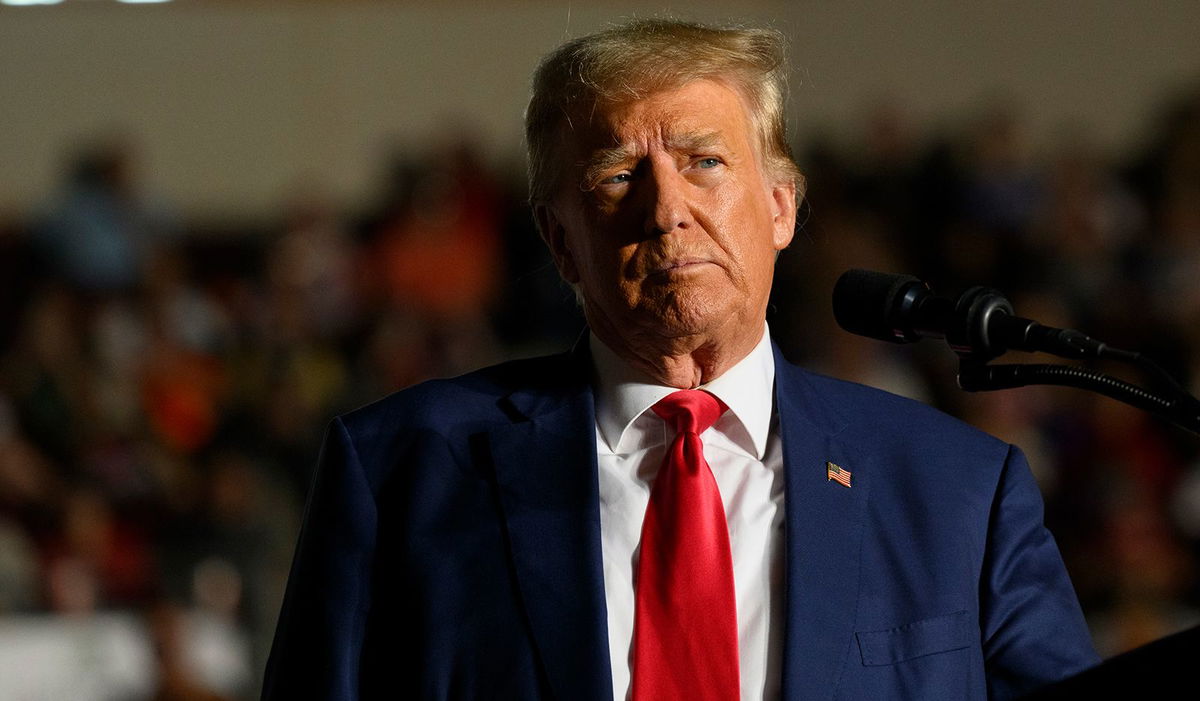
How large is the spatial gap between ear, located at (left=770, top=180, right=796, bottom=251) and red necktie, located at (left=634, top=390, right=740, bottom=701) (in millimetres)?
253

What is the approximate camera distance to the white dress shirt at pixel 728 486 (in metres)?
1.53

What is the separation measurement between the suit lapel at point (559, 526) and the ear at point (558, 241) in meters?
0.12

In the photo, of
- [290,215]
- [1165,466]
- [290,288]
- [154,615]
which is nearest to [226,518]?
[154,615]

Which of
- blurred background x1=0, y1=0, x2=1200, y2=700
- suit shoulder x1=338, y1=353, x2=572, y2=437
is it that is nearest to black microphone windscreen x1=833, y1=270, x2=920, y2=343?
suit shoulder x1=338, y1=353, x2=572, y2=437

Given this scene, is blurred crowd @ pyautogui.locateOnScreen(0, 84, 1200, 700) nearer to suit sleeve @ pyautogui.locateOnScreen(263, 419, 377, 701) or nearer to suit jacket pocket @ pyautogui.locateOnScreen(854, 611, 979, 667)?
suit jacket pocket @ pyautogui.locateOnScreen(854, 611, 979, 667)

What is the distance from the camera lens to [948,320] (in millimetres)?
1330

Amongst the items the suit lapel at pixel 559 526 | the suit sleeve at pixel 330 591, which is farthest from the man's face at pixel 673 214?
the suit sleeve at pixel 330 591

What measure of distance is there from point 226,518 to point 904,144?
2.93 m

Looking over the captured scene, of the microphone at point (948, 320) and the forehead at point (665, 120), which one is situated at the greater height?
the forehead at point (665, 120)

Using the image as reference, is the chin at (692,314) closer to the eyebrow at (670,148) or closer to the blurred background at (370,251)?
the eyebrow at (670,148)

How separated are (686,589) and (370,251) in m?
4.87

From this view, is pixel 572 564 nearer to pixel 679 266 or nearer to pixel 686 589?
pixel 686 589

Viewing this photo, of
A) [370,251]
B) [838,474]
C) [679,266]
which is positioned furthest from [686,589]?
[370,251]

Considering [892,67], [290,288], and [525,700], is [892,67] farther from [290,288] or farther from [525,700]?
[525,700]
